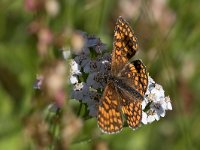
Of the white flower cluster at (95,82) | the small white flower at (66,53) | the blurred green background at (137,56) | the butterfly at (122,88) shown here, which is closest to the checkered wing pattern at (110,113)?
the butterfly at (122,88)

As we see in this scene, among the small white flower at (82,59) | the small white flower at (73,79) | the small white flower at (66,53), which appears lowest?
the small white flower at (73,79)

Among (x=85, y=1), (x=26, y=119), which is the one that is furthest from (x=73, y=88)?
(x=85, y=1)

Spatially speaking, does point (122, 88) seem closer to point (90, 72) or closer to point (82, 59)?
point (90, 72)

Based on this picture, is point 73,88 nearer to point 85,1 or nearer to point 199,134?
point 199,134

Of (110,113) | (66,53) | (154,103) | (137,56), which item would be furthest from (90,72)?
(137,56)

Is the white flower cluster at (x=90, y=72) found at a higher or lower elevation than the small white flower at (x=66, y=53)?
lower

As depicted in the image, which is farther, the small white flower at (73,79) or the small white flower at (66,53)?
the small white flower at (66,53)

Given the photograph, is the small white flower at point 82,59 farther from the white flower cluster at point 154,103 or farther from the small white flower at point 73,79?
the white flower cluster at point 154,103
